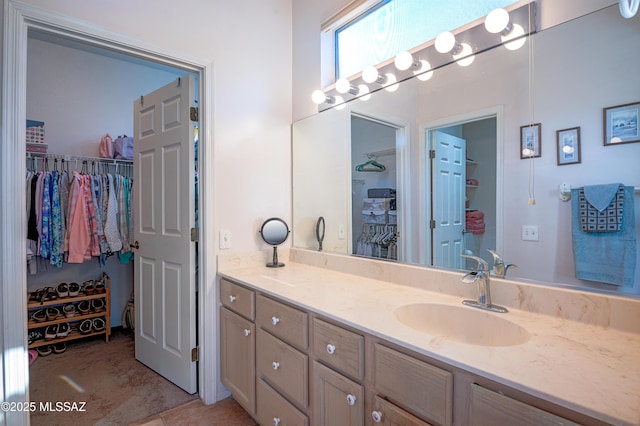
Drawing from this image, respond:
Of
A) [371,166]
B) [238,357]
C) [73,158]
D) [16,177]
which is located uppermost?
[73,158]

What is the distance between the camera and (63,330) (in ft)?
9.01

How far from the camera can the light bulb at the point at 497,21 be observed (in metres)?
1.23

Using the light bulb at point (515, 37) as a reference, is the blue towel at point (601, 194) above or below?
below

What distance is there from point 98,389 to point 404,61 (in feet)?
9.37

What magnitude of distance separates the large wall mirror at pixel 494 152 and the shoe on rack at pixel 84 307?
A: 2585mm

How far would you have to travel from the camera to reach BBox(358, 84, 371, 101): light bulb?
189 centimetres

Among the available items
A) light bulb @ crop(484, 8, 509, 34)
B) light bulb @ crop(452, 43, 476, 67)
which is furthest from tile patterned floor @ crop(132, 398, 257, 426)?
light bulb @ crop(484, 8, 509, 34)

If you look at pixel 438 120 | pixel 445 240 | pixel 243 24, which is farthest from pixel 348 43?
pixel 445 240

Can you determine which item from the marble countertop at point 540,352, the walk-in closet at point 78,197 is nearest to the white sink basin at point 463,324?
the marble countertop at point 540,352

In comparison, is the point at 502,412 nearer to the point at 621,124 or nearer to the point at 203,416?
the point at 621,124

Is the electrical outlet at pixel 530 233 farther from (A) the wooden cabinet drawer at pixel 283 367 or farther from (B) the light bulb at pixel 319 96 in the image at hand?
(B) the light bulb at pixel 319 96

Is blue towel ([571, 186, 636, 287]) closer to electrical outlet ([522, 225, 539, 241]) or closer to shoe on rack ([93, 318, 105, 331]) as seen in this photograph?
electrical outlet ([522, 225, 539, 241])

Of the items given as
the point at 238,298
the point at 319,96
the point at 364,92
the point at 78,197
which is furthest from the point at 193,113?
the point at 78,197

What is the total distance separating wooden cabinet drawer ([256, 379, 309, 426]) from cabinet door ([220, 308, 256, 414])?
8 centimetres
